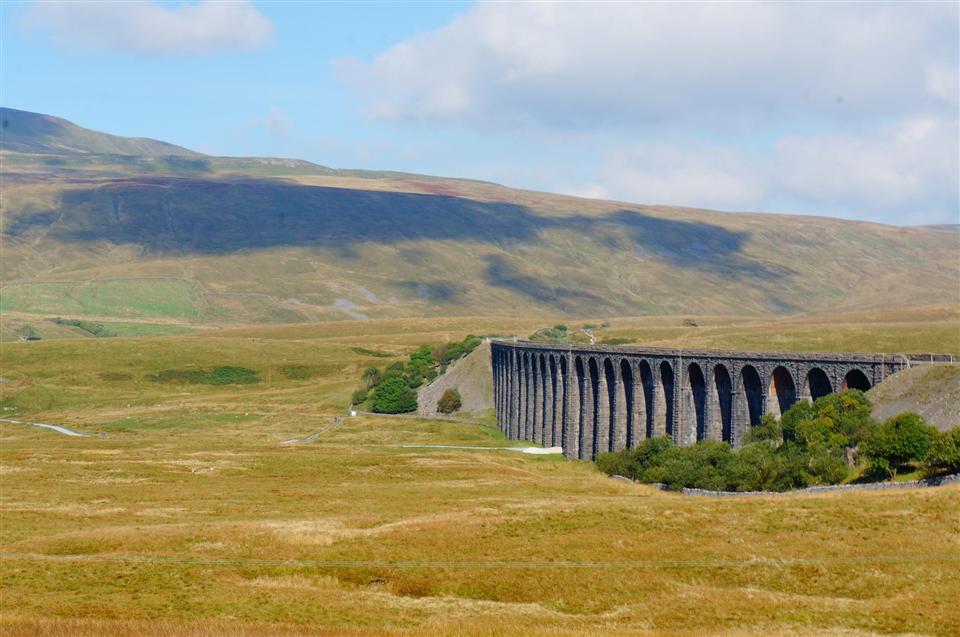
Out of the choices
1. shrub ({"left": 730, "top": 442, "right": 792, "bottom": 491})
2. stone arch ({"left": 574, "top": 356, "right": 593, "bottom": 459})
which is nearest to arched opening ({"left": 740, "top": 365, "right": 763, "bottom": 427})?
shrub ({"left": 730, "top": 442, "right": 792, "bottom": 491})

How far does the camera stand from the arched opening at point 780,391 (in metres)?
98.6

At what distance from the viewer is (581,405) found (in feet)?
431

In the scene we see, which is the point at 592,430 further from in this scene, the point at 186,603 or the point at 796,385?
the point at 186,603

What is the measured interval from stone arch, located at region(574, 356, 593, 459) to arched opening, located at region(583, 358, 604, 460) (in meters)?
0.33

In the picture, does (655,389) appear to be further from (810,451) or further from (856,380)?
(810,451)

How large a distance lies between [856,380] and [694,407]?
18.5m

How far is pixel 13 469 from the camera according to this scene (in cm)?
10738

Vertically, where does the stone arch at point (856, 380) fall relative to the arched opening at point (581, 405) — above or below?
above

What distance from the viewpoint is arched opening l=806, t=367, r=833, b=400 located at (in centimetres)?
9625

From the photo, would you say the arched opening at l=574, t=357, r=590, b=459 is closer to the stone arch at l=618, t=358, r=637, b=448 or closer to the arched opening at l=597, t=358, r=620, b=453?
the arched opening at l=597, t=358, r=620, b=453

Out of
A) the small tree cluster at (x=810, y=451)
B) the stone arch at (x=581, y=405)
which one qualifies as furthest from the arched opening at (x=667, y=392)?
the stone arch at (x=581, y=405)

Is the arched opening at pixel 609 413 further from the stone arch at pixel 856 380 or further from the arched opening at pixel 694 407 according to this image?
the stone arch at pixel 856 380

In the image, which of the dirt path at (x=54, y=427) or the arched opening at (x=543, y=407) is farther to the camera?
the dirt path at (x=54, y=427)

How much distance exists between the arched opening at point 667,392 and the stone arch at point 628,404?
4.90 meters
